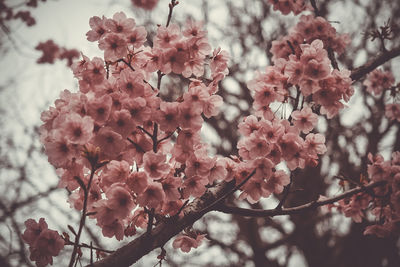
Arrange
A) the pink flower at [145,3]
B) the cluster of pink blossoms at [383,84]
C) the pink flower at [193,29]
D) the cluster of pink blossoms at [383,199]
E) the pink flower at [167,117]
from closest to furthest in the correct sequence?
the pink flower at [167,117], the pink flower at [193,29], the cluster of pink blossoms at [383,199], the cluster of pink blossoms at [383,84], the pink flower at [145,3]

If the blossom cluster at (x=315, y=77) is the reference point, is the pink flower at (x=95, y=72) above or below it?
above

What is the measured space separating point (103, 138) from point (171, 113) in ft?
1.32

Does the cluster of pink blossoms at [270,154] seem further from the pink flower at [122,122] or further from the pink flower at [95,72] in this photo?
the pink flower at [95,72]

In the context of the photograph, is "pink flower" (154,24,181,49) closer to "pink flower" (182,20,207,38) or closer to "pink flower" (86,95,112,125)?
"pink flower" (182,20,207,38)

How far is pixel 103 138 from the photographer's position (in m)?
1.51

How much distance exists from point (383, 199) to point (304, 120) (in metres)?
0.96

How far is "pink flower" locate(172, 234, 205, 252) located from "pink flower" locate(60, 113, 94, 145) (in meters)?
1.08

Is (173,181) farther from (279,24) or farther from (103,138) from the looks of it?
(279,24)

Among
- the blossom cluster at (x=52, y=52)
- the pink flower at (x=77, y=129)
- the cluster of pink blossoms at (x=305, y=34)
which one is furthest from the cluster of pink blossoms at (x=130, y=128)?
the blossom cluster at (x=52, y=52)

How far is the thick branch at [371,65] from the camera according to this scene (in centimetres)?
285

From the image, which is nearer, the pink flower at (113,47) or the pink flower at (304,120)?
the pink flower at (113,47)

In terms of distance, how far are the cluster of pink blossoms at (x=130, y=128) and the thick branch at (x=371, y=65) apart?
1.55 meters

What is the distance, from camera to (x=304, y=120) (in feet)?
7.38

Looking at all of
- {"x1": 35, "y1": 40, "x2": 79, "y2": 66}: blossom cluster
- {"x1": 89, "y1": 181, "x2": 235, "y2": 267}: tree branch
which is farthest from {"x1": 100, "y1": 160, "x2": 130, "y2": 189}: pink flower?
{"x1": 35, "y1": 40, "x2": 79, "y2": 66}: blossom cluster
